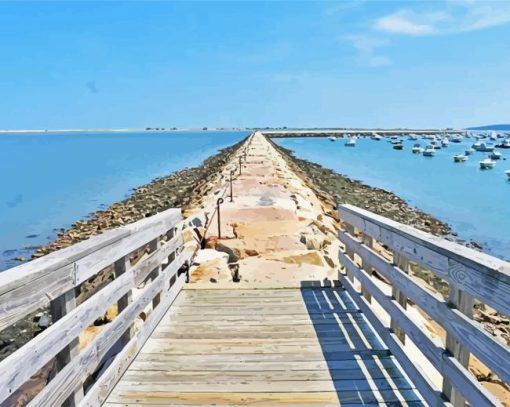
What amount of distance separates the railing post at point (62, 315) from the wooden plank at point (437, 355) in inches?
76.5

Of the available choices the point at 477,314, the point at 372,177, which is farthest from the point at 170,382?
the point at 372,177

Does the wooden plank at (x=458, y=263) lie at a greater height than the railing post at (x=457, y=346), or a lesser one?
greater

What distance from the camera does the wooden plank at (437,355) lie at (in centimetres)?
225

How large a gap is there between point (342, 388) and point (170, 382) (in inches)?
46.6

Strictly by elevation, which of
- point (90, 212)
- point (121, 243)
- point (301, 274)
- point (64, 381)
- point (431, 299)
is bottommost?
point (90, 212)

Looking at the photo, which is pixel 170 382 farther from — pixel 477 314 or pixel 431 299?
pixel 477 314

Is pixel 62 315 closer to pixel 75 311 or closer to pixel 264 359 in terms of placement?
pixel 75 311

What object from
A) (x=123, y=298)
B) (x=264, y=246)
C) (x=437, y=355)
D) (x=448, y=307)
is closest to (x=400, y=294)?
(x=437, y=355)

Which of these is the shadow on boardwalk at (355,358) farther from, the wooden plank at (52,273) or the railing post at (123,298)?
the wooden plank at (52,273)

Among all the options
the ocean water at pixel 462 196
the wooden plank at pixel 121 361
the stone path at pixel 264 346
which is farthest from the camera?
the ocean water at pixel 462 196

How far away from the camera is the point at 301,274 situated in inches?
250

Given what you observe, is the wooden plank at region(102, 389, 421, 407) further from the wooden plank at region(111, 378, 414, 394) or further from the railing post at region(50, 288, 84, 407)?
the railing post at region(50, 288, 84, 407)

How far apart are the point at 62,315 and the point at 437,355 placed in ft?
6.59

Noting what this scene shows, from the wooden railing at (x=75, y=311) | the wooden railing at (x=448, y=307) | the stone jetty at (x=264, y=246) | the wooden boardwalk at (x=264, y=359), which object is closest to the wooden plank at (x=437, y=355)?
the wooden railing at (x=448, y=307)
